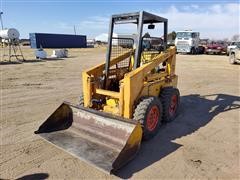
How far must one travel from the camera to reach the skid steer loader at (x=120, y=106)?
3.80m

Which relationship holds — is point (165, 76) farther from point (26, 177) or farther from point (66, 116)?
point (26, 177)

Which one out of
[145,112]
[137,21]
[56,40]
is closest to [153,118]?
[145,112]

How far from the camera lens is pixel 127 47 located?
5797mm

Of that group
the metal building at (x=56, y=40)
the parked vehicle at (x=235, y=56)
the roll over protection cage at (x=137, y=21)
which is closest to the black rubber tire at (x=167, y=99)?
the roll over protection cage at (x=137, y=21)

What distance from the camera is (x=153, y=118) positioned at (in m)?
4.62

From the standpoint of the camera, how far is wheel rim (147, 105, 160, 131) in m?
4.45

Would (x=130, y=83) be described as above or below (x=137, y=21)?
below

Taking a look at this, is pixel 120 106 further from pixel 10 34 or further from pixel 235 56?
pixel 10 34

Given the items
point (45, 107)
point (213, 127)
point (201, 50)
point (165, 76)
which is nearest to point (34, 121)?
point (45, 107)

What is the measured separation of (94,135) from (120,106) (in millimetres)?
660

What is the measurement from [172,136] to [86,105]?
1737 mm

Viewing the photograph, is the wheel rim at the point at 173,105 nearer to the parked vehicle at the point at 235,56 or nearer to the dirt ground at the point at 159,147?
the dirt ground at the point at 159,147

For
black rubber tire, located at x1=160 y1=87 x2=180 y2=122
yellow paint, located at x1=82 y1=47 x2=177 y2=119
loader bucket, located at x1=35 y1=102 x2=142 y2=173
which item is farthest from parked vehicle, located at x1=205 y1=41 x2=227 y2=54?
loader bucket, located at x1=35 y1=102 x2=142 y2=173

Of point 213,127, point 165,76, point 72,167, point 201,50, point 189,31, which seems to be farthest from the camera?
point 201,50
